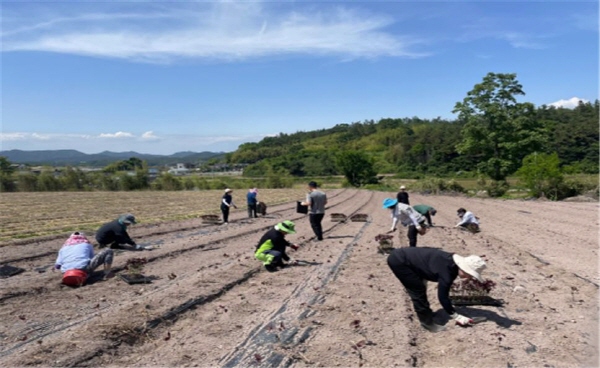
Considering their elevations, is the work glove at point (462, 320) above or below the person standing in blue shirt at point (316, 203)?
below

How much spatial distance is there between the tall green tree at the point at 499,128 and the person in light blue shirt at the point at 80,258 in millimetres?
49569

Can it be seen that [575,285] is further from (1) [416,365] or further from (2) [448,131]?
(2) [448,131]

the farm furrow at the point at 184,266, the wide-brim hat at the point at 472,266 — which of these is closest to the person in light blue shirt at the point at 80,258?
the farm furrow at the point at 184,266

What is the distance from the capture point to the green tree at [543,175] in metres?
35.4

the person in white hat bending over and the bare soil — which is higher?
the person in white hat bending over

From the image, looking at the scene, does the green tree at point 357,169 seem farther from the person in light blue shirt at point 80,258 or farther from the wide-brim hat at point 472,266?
the wide-brim hat at point 472,266

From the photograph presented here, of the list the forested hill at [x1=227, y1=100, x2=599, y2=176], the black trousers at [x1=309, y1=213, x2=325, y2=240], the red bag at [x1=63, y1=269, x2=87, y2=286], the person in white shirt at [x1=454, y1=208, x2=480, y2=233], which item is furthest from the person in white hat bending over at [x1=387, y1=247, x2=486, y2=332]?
the forested hill at [x1=227, y1=100, x2=599, y2=176]

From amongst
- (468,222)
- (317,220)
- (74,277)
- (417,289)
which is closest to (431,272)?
(417,289)

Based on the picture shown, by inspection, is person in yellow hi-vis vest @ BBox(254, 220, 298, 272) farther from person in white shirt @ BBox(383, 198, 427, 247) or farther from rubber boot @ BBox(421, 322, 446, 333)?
rubber boot @ BBox(421, 322, 446, 333)

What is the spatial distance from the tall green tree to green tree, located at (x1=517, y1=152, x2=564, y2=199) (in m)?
13.3

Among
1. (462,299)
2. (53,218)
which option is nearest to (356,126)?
(53,218)

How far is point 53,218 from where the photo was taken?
21.9 metres

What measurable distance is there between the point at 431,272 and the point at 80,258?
7016mm

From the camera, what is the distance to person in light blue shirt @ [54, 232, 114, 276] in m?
8.74
